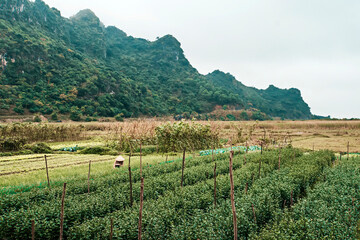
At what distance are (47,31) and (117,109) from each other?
68229mm

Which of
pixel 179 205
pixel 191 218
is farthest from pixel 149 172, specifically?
pixel 191 218

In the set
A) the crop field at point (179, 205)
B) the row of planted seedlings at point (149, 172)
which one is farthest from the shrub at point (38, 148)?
the row of planted seedlings at point (149, 172)

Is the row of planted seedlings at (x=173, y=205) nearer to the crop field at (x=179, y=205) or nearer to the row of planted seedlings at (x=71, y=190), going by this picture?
the crop field at (x=179, y=205)

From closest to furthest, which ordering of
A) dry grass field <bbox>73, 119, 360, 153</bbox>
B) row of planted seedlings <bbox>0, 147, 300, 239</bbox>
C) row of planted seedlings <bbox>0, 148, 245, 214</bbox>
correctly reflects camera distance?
1. row of planted seedlings <bbox>0, 147, 300, 239</bbox>
2. row of planted seedlings <bbox>0, 148, 245, 214</bbox>
3. dry grass field <bbox>73, 119, 360, 153</bbox>

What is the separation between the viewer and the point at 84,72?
86.2 m

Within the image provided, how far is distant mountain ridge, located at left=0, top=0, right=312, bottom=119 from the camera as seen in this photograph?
223 feet

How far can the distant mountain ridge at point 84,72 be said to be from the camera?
68.1 metres

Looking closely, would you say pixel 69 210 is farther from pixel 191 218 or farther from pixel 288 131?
pixel 288 131

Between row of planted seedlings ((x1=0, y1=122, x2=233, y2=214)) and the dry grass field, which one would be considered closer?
row of planted seedlings ((x1=0, y1=122, x2=233, y2=214))

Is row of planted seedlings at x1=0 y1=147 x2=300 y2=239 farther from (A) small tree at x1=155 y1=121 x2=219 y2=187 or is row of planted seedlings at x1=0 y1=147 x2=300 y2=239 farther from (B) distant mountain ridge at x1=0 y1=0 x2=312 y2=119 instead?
(B) distant mountain ridge at x1=0 y1=0 x2=312 y2=119

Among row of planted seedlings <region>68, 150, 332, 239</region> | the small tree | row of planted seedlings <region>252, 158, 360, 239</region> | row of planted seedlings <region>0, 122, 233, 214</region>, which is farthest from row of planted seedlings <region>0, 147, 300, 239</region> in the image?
the small tree

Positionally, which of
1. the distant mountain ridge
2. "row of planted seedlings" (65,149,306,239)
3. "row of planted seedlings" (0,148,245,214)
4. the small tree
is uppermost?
the distant mountain ridge

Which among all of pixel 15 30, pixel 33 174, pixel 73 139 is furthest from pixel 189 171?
pixel 15 30

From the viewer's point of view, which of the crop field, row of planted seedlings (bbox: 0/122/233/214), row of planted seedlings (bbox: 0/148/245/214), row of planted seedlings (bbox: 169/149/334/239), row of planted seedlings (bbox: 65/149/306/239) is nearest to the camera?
row of planted seedlings (bbox: 169/149/334/239)
